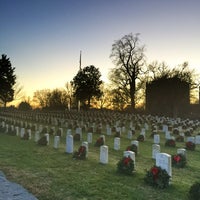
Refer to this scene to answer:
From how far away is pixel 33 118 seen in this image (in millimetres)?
38156

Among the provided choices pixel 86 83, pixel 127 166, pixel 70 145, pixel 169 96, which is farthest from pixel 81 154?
pixel 86 83

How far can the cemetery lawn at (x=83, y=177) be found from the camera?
8344 millimetres

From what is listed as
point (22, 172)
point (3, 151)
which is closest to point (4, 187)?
point (22, 172)

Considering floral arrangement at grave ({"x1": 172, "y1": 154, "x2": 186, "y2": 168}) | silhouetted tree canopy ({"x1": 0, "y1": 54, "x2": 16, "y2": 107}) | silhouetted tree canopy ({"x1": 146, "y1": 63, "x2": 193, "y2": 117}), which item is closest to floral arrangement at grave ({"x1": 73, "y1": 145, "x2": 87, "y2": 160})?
floral arrangement at grave ({"x1": 172, "y1": 154, "x2": 186, "y2": 168})

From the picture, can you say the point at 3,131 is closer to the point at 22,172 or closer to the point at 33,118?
the point at 33,118

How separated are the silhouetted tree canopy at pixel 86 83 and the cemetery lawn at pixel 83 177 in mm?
44863

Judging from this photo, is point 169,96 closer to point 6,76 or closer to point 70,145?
point 6,76

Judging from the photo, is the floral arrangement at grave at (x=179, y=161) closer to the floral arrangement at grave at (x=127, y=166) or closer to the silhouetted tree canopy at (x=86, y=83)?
the floral arrangement at grave at (x=127, y=166)

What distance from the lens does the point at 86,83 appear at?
59.9 m

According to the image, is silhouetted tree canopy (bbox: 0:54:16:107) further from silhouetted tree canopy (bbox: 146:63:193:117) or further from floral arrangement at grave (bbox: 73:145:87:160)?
floral arrangement at grave (bbox: 73:145:87:160)

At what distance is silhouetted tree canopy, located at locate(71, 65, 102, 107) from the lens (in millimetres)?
59531

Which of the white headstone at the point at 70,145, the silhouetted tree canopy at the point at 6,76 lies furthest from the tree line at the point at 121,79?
the white headstone at the point at 70,145

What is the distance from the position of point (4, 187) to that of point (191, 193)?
484 cm

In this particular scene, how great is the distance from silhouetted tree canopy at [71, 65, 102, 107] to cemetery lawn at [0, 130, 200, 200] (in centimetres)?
4486
